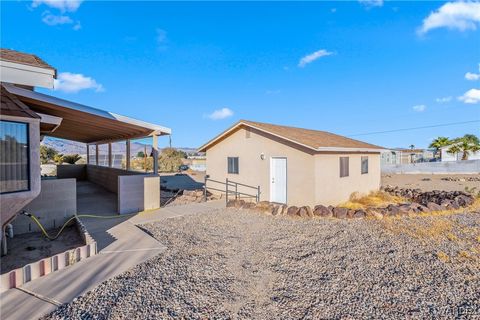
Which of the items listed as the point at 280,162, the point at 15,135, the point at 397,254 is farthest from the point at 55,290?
the point at 280,162

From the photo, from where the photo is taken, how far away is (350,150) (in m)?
11.6

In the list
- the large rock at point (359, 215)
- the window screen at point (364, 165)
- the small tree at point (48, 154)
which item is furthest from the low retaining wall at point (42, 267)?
the small tree at point (48, 154)

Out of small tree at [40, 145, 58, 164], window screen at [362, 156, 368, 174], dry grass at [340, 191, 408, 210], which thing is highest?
small tree at [40, 145, 58, 164]

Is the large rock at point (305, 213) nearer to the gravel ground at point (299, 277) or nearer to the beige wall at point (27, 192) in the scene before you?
the gravel ground at point (299, 277)

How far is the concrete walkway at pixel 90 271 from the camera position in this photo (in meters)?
3.09

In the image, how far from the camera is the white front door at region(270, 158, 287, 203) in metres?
10.6

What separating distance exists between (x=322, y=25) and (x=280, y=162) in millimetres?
9586

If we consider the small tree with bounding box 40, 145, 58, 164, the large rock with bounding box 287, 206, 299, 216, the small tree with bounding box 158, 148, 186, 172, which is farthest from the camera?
the small tree with bounding box 158, 148, 186, 172

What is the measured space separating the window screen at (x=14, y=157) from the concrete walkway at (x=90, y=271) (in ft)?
5.92

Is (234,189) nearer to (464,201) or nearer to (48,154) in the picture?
(464,201)

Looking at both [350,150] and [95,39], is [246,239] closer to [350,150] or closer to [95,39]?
[350,150]

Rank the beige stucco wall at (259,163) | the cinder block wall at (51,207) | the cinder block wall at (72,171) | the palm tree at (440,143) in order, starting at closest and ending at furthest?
the cinder block wall at (51,207) < the beige stucco wall at (259,163) < the cinder block wall at (72,171) < the palm tree at (440,143)

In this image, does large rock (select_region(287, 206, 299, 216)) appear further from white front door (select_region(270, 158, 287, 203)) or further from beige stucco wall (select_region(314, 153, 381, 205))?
white front door (select_region(270, 158, 287, 203))

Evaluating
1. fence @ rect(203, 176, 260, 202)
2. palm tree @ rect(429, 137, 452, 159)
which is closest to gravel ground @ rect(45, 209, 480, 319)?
fence @ rect(203, 176, 260, 202)
